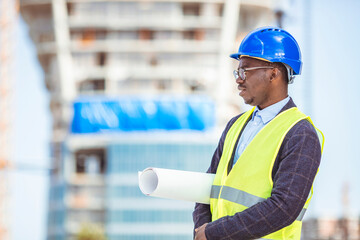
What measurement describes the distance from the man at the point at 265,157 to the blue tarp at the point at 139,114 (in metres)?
78.2

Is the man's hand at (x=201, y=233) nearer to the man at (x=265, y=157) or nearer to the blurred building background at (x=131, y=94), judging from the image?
the man at (x=265, y=157)

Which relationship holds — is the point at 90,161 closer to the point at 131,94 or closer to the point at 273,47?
the point at 131,94

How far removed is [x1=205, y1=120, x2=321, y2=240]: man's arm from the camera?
12.8 ft

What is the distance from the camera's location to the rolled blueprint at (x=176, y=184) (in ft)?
13.6

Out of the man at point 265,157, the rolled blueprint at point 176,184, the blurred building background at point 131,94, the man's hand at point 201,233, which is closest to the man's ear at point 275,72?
the man at point 265,157

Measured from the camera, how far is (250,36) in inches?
170

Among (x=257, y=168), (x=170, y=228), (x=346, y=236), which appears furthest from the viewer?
(x=346, y=236)

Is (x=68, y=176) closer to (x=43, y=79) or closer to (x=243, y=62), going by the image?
(x=43, y=79)

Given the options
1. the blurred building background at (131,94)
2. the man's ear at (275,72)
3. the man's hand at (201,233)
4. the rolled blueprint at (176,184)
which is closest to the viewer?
the man's hand at (201,233)

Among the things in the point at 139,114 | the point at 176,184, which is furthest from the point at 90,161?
the point at 176,184

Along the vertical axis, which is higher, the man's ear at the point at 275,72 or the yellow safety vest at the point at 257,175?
the man's ear at the point at 275,72

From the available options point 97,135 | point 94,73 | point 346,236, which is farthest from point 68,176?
point 346,236

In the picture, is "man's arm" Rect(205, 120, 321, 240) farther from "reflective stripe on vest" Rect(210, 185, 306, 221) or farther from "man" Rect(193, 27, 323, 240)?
"reflective stripe on vest" Rect(210, 185, 306, 221)

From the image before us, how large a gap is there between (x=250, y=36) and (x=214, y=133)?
79.5 m
